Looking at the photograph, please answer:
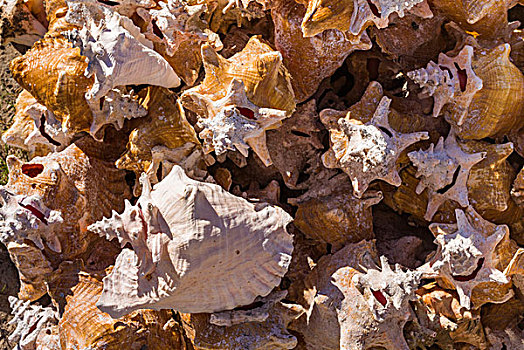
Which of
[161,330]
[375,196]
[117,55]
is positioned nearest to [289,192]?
[375,196]

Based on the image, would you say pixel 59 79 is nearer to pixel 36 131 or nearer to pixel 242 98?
pixel 36 131

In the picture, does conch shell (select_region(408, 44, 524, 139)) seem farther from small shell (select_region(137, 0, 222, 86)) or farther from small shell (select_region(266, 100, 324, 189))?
small shell (select_region(137, 0, 222, 86))

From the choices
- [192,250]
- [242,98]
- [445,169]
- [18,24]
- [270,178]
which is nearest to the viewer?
[192,250]

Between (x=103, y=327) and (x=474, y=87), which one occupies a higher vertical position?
(x=474, y=87)

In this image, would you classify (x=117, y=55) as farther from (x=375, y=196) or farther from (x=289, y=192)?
(x=375, y=196)

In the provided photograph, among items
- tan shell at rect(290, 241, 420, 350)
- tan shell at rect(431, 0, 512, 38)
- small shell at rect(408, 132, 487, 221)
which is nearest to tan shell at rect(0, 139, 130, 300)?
tan shell at rect(290, 241, 420, 350)

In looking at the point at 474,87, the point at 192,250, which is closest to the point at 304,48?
the point at 474,87
